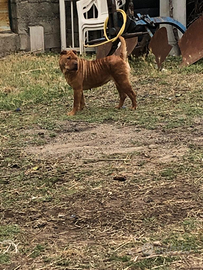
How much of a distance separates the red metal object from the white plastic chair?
1.96 metres

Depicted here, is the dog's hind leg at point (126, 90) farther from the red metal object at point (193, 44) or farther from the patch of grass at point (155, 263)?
the patch of grass at point (155, 263)

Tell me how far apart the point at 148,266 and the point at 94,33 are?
321 inches

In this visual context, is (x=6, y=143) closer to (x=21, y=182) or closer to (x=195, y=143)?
(x=21, y=182)

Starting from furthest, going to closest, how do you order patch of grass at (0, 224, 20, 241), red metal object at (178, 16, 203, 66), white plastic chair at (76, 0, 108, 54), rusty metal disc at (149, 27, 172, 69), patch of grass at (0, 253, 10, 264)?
white plastic chair at (76, 0, 108, 54) → red metal object at (178, 16, 203, 66) → rusty metal disc at (149, 27, 172, 69) → patch of grass at (0, 224, 20, 241) → patch of grass at (0, 253, 10, 264)

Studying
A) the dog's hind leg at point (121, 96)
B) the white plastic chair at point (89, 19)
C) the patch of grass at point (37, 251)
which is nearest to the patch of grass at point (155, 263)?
the patch of grass at point (37, 251)

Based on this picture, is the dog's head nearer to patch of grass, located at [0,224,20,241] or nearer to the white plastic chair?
patch of grass, located at [0,224,20,241]

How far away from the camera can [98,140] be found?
4.24 m

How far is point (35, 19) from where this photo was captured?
31.4 feet

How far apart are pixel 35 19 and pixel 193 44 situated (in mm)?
3562

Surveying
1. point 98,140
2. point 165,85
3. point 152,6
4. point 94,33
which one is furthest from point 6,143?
point 152,6

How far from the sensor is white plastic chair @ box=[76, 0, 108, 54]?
891 cm

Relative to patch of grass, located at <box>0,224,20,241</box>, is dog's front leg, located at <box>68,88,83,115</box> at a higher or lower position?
higher

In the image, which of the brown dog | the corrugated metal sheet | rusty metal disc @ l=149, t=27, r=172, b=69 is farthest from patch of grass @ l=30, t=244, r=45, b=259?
the corrugated metal sheet

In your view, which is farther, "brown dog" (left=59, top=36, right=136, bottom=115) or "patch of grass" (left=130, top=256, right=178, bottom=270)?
"brown dog" (left=59, top=36, right=136, bottom=115)
